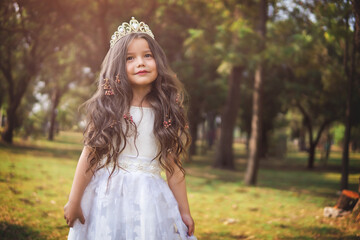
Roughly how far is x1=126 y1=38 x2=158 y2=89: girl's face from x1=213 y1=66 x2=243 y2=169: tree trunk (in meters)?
9.68

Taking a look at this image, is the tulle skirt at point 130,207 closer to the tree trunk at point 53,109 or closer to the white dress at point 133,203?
the white dress at point 133,203

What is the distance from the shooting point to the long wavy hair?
203 centimetres

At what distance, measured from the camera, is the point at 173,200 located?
6.70 ft

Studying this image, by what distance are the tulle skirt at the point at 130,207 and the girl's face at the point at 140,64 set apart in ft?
1.74

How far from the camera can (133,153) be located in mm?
2096

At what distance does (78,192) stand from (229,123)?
10.7 meters

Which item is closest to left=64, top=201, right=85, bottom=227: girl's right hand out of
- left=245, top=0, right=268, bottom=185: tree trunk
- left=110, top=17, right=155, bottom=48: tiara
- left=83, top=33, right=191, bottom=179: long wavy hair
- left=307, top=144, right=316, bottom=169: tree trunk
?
left=83, top=33, right=191, bottom=179: long wavy hair

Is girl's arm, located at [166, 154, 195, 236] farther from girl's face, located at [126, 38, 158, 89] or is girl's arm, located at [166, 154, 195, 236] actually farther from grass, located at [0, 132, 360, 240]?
grass, located at [0, 132, 360, 240]

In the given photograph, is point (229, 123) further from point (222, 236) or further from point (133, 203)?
point (133, 203)

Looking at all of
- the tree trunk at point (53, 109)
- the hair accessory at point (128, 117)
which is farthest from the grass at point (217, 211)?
the tree trunk at point (53, 109)

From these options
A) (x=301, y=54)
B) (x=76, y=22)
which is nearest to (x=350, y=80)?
(x=301, y=54)

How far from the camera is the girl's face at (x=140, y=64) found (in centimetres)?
216

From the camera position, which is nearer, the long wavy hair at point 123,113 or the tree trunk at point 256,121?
the long wavy hair at point 123,113

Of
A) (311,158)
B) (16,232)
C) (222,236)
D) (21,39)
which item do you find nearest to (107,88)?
(16,232)
